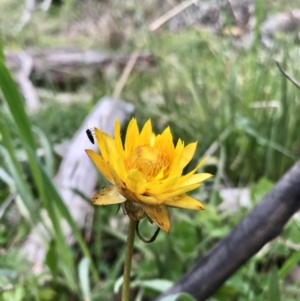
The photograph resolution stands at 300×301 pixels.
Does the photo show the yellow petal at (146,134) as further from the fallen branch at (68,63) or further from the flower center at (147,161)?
the fallen branch at (68,63)

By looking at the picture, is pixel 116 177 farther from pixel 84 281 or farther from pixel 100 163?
pixel 84 281

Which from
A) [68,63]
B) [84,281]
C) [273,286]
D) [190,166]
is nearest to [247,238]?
[273,286]

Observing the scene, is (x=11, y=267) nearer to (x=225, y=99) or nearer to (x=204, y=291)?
(x=204, y=291)

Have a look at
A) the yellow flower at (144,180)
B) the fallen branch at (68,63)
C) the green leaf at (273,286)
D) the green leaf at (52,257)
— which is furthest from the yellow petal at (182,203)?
the fallen branch at (68,63)

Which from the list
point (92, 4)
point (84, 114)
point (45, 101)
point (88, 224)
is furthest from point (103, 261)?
point (92, 4)

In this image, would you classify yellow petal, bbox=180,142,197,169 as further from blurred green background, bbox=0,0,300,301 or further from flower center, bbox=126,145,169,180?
blurred green background, bbox=0,0,300,301
